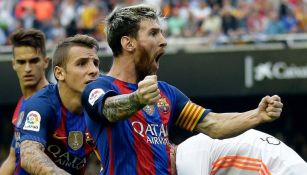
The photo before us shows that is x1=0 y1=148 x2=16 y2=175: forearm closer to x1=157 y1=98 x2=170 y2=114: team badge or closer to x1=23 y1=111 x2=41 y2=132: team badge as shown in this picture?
x1=23 y1=111 x2=41 y2=132: team badge

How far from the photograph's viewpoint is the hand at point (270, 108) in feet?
19.9

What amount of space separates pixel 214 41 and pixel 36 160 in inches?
496

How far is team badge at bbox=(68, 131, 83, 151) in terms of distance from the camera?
7.62 m

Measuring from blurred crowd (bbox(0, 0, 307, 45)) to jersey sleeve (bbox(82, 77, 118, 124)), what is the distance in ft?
42.3

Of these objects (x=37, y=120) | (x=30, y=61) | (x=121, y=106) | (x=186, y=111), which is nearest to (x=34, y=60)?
(x=30, y=61)

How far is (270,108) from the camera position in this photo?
6.08 m

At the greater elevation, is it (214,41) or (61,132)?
(61,132)

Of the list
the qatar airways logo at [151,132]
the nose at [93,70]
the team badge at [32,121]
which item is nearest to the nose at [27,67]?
the nose at [93,70]

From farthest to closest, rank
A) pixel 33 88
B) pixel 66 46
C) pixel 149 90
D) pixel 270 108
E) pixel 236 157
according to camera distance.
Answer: pixel 33 88 < pixel 66 46 < pixel 236 157 < pixel 270 108 < pixel 149 90

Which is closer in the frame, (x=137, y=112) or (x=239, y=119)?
(x=137, y=112)

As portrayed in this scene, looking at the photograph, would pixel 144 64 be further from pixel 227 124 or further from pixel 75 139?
pixel 75 139

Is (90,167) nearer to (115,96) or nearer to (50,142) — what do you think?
(50,142)

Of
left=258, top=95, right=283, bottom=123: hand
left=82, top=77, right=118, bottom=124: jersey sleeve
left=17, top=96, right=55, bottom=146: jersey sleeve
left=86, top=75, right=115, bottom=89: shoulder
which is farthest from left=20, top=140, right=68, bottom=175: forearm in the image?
left=258, top=95, right=283, bottom=123: hand

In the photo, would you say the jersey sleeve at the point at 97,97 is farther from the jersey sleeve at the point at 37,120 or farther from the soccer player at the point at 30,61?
the soccer player at the point at 30,61
